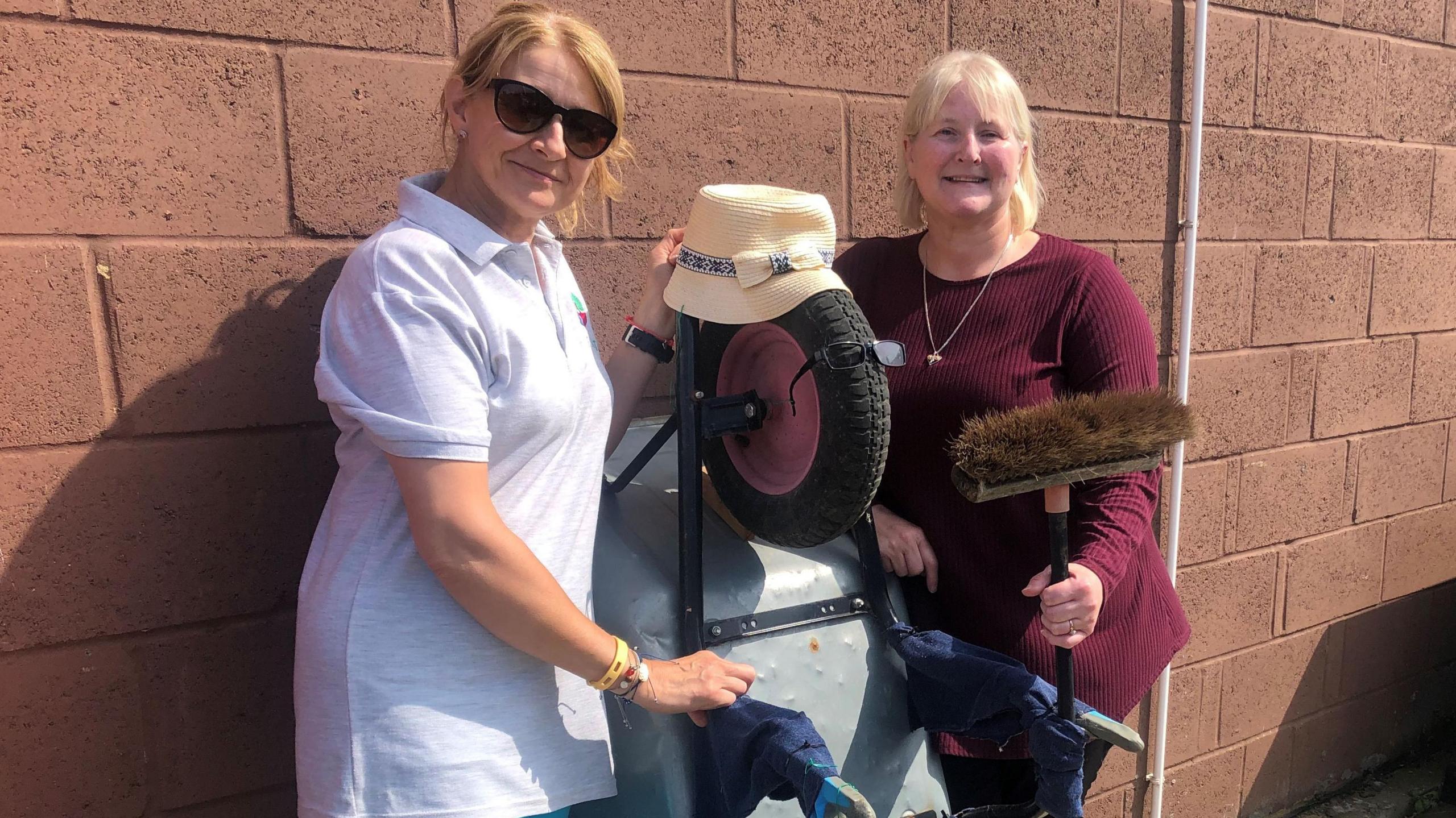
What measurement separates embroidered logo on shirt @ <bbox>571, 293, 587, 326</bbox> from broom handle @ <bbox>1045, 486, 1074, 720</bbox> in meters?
0.82

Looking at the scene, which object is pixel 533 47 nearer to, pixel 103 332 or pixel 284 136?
pixel 284 136

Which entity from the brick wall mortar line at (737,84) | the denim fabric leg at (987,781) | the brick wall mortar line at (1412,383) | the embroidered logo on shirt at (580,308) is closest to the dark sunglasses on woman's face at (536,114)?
the embroidered logo on shirt at (580,308)

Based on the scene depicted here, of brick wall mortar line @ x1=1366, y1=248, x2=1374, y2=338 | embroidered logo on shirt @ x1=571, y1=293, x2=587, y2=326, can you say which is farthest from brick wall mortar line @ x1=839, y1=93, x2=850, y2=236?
brick wall mortar line @ x1=1366, y1=248, x2=1374, y2=338

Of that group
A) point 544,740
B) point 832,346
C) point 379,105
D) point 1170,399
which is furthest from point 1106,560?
point 379,105

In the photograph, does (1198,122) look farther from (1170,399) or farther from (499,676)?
(499,676)

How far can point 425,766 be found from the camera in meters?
1.29

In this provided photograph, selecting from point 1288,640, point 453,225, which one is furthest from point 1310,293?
point 453,225

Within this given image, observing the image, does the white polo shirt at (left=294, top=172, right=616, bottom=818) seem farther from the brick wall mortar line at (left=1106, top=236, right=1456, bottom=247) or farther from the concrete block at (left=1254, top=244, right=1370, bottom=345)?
the concrete block at (left=1254, top=244, right=1370, bottom=345)

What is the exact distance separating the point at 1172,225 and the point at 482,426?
255 cm

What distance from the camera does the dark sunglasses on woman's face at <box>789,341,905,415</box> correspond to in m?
1.39

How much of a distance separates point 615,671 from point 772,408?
1.65 ft

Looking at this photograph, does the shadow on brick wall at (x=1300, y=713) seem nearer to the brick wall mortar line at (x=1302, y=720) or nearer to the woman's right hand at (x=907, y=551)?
the brick wall mortar line at (x=1302, y=720)

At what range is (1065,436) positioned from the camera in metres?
1.47

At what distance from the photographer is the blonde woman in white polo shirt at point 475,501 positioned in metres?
1.24
